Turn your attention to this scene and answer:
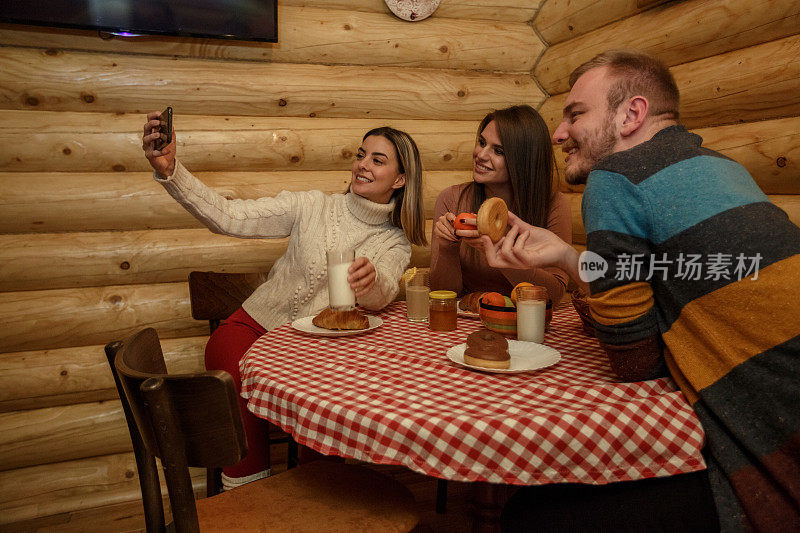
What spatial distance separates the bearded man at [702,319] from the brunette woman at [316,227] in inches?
48.1

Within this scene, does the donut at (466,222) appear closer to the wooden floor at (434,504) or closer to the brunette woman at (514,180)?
the brunette woman at (514,180)

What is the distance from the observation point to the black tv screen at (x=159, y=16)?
10.3 ft

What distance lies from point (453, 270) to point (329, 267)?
76 cm

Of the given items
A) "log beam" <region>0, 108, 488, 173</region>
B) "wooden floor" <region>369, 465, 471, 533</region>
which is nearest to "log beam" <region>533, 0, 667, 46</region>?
"log beam" <region>0, 108, 488, 173</region>

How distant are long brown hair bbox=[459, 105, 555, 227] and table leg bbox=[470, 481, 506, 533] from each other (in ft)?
5.08

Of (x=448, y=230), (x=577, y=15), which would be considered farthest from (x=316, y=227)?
(x=577, y=15)

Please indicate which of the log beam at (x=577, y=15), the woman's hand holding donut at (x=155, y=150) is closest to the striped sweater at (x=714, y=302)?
the woman's hand holding donut at (x=155, y=150)

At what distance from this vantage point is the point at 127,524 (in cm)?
309

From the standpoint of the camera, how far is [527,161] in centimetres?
290

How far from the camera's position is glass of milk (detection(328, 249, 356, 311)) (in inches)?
86.3

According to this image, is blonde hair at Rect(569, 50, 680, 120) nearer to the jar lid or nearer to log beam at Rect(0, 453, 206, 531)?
the jar lid

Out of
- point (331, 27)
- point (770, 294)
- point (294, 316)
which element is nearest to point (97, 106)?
point (331, 27)

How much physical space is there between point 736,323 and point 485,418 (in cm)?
66

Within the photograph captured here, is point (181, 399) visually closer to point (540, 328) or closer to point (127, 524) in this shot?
point (540, 328)
